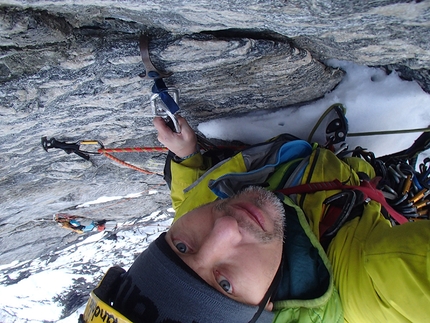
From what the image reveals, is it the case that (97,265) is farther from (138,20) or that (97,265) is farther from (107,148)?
(138,20)

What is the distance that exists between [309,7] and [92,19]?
3.62 feet

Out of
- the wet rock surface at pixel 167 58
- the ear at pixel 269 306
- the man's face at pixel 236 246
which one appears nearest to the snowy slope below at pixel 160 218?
the wet rock surface at pixel 167 58

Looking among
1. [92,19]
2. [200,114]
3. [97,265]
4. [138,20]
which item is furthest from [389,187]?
[97,265]

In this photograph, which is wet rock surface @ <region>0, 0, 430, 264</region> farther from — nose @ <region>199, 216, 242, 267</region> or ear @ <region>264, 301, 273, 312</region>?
ear @ <region>264, 301, 273, 312</region>

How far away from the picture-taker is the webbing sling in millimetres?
1854

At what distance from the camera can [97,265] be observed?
21.9ft

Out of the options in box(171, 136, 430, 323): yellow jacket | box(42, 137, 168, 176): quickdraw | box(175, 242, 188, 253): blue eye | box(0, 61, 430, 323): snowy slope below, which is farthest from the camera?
box(42, 137, 168, 176): quickdraw

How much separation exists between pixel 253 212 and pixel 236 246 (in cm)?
20

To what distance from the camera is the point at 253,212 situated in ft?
5.74

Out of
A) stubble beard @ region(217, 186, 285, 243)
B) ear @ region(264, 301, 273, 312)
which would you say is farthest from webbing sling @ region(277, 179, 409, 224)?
ear @ region(264, 301, 273, 312)

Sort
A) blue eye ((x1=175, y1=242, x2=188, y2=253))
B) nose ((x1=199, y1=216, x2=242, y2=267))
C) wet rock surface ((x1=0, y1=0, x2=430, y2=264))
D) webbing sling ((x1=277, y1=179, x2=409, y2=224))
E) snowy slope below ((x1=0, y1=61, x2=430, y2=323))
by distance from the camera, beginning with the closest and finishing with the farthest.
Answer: wet rock surface ((x1=0, y1=0, x2=430, y2=264)), nose ((x1=199, y1=216, x2=242, y2=267)), blue eye ((x1=175, y1=242, x2=188, y2=253)), webbing sling ((x1=277, y1=179, x2=409, y2=224)), snowy slope below ((x1=0, y1=61, x2=430, y2=323))

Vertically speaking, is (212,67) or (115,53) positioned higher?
(115,53)

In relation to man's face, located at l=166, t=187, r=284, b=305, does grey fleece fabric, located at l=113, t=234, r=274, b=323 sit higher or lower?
lower

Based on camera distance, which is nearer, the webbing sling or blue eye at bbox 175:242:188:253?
blue eye at bbox 175:242:188:253
